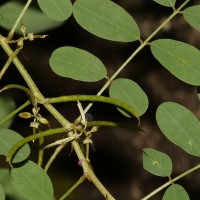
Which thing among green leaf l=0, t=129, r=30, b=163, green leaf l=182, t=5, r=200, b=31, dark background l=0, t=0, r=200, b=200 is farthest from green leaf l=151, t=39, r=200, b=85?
dark background l=0, t=0, r=200, b=200

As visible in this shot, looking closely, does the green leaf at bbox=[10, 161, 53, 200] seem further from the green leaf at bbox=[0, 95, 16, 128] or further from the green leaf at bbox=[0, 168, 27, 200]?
the green leaf at bbox=[0, 95, 16, 128]

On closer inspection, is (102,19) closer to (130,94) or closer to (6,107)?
(130,94)

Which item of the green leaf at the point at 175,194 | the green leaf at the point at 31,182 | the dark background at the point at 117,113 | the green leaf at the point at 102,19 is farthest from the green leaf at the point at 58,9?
the dark background at the point at 117,113

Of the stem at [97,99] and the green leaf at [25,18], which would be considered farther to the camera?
the green leaf at [25,18]

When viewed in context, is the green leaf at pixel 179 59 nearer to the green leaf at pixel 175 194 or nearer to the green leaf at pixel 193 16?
the green leaf at pixel 193 16

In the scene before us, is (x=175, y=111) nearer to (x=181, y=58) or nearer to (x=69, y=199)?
(x=181, y=58)

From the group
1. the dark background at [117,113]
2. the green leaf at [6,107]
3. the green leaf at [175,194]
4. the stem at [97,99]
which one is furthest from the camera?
the dark background at [117,113]

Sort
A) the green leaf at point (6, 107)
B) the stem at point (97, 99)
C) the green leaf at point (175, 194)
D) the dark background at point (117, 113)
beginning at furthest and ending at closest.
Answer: the dark background at point (117, 113), the green leaf at point (6, 107), the green leaf at point (175, 194), the stem at point (97, 99)
